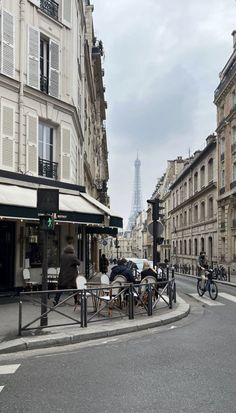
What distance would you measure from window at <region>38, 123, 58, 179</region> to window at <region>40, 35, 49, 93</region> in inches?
52.7

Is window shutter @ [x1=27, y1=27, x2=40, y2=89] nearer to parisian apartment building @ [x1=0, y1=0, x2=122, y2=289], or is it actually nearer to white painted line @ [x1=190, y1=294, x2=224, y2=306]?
parisian apartment building @ [x1=0, y1=0, x2=122, y2=289]

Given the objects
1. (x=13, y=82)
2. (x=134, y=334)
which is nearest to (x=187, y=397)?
(x=134, y=334)

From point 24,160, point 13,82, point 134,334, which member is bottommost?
point 134,334

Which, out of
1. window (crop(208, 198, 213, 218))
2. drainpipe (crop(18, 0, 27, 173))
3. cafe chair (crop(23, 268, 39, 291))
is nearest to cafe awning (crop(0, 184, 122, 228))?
drainpipe (crop(18, 0, 27, 173))

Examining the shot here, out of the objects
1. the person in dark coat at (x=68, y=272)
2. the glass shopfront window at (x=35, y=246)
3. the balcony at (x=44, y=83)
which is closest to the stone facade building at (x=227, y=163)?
the glass shopfront window at (x=35, y=246)

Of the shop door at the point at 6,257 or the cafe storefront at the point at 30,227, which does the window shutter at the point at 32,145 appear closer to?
the cafe storefront at the point at 30,227

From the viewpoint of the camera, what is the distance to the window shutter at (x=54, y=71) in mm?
15547

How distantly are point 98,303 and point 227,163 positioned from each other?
32.5m

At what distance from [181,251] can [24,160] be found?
5157 cm

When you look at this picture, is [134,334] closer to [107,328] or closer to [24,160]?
→ [107,328]

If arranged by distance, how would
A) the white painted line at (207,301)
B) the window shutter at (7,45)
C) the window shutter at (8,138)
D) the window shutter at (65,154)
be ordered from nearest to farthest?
the window shutter at (8,138) < the window shutter at (7,45) < the white painted line at (207,301) < the window shutter at (65,154)

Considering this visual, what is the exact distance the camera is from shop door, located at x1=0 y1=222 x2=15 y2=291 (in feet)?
44.6

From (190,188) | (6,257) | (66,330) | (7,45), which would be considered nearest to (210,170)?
(190,188)

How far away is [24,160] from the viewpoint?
14156mm
